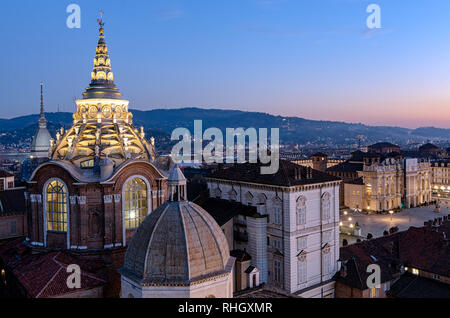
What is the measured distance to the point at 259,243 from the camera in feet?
129

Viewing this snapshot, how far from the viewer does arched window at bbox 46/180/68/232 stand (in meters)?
33.8

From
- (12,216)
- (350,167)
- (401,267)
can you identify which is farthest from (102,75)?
(350,167)

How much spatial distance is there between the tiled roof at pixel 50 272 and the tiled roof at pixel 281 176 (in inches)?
672

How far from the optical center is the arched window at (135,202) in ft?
114

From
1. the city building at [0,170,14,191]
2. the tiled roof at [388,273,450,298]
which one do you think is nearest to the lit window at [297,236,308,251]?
the tiled roof at [388,273,450,298]

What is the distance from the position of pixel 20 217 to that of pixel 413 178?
8654 centimetres

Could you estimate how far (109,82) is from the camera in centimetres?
3956

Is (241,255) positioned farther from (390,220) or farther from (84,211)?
(390,220)

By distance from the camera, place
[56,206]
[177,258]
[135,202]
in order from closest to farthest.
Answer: [177,258]
[56,206]
[135,202]

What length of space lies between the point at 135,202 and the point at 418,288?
2643cm

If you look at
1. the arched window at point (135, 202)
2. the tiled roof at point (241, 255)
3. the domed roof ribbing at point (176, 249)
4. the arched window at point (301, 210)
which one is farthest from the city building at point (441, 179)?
the domed roof ribbing at point (176, 249)

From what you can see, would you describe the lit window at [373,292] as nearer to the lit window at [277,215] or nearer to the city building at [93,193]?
the lit window at [277,215]
